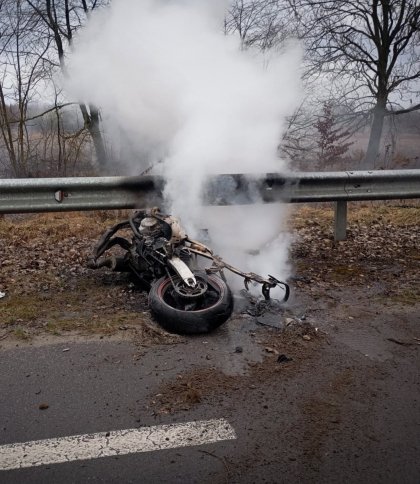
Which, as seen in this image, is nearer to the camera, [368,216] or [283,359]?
[283,359]

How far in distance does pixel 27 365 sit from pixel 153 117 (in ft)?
12.4

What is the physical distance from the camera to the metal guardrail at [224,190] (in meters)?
5.68

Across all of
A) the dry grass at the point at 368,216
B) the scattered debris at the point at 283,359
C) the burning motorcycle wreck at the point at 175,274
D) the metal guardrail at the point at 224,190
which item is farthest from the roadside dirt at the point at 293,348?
the dry grass at the point at 368,216

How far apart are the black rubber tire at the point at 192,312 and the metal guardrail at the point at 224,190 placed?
5.76 ft

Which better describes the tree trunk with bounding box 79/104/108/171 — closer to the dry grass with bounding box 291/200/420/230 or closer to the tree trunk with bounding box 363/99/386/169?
the dry grass with bounding box 291/200/420/230

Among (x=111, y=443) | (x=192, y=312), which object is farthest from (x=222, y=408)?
(x=192, y=312)

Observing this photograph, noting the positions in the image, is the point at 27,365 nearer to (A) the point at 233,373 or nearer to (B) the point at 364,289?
(A) the point at 233,373

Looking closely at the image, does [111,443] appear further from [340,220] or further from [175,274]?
[340,220]

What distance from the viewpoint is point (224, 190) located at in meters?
5.81

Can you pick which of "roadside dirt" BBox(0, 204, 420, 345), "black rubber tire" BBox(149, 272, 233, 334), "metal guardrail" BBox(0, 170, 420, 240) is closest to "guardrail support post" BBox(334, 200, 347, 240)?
"metal guardrail" BBox(0, 170, 420, 240)

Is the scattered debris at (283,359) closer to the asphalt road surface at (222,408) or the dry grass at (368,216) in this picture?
the asphalt road surface at (222,408)

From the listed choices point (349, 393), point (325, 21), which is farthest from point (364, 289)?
point (325, 21)

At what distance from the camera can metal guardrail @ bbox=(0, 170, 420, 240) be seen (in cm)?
568

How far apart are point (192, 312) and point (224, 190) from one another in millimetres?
2194
